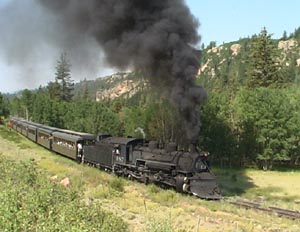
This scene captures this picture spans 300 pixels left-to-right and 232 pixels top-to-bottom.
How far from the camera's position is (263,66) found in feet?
205

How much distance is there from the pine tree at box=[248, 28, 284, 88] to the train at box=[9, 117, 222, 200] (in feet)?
121

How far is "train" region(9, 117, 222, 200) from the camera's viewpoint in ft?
65.1

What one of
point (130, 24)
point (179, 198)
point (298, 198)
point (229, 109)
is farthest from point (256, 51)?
point (179, 198)

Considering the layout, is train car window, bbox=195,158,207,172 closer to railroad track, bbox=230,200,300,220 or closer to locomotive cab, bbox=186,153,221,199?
locomotive cab, bbox=186,153,221,199

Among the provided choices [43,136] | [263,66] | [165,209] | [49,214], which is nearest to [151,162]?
[165,209]

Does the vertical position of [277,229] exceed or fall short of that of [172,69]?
it falls short

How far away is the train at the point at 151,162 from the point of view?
1984 centimetres

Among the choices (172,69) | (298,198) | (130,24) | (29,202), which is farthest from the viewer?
(298,198)

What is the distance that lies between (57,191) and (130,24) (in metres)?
11.2

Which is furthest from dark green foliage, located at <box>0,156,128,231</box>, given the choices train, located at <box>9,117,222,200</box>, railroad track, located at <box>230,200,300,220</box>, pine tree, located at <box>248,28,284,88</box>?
pine tree, located at <box>248,28,284,88</box>

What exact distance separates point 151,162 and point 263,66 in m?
45.1

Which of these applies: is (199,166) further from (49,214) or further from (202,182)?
(49,214)

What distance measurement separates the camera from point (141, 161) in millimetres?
22797

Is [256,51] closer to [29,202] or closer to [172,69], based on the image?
[172,69]
